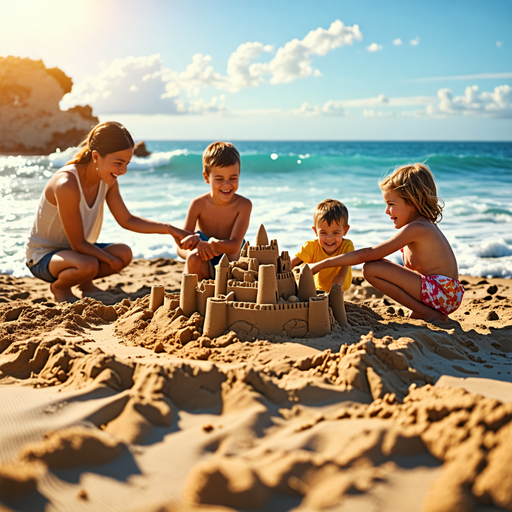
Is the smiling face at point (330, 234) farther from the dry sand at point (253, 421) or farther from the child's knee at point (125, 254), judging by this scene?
the child's knee at point (125, 254)

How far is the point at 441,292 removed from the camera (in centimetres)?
345

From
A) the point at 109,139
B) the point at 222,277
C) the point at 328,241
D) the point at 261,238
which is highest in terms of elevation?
the point at 109,139

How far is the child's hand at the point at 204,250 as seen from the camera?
3762mm

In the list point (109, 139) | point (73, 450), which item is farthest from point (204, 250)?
point (73, 450)

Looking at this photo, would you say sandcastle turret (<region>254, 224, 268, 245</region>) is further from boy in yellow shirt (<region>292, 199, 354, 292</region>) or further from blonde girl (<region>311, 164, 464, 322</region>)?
boy in yellow shirt (<region>292, 199, 354, 292</region>)

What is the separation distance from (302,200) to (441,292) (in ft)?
29.7

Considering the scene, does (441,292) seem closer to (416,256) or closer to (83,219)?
(416,256)

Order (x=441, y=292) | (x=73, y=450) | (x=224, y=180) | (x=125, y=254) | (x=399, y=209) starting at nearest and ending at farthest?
(x=73, y=450)
(x=441, y=292)
(x=399, y=209)
(x=224, y=180)
(x=125, y=254)

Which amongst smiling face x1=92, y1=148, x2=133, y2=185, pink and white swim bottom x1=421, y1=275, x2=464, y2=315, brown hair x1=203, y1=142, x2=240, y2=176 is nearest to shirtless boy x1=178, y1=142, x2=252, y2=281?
brown hair x1=203, y1=142, x2=240, y2=176

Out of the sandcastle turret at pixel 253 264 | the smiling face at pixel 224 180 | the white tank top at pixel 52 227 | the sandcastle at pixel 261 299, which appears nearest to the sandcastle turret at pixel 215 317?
the sandcastle at pixel 261 299

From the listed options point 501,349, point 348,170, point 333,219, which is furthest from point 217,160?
point 348,170

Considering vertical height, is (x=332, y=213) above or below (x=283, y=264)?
above

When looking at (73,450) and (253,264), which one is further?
(253,264)

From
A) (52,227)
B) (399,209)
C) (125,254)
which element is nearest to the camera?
(399,209)
